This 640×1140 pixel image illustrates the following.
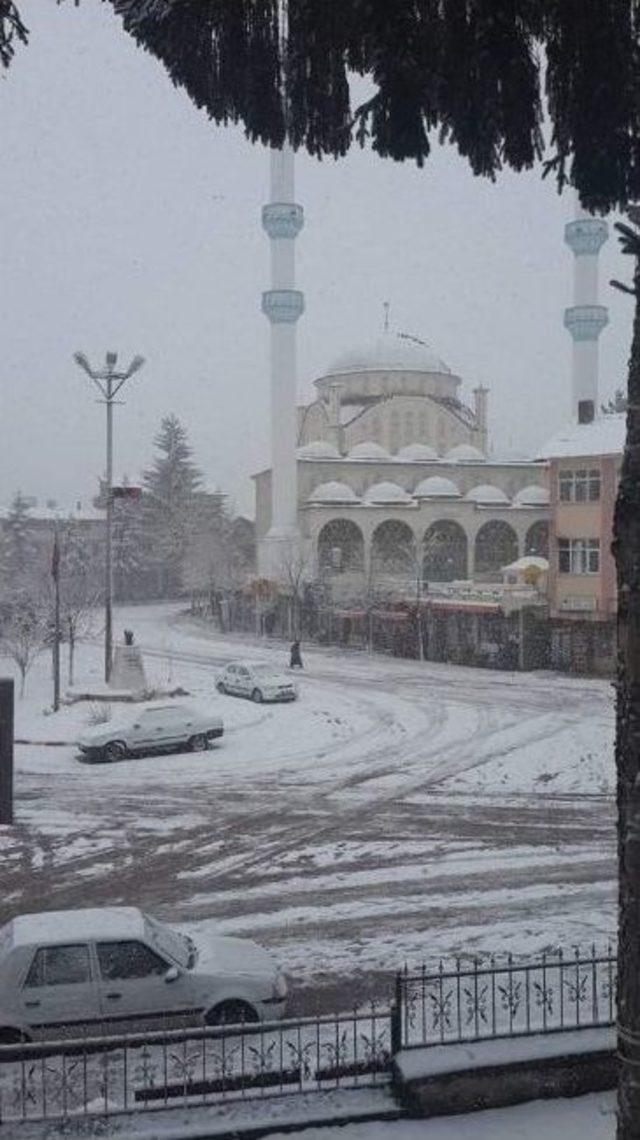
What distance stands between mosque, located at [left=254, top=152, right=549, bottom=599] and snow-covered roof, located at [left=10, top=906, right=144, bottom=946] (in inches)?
1632

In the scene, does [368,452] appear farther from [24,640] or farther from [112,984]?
[112,984]

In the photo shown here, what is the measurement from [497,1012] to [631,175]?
646 centimetres

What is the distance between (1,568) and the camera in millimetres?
72875

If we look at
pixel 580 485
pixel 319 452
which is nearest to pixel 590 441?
pixel 580 485

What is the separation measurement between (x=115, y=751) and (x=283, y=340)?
156 feet

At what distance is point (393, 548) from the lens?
62531 millimetres

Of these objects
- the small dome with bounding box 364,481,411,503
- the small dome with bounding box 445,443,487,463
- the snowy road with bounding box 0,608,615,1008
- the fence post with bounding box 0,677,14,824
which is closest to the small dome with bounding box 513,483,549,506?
the small dome with bounding box 445,443,487,463

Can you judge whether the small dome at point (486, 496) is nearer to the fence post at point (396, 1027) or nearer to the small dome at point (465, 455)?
the small dome at point (465, 455)

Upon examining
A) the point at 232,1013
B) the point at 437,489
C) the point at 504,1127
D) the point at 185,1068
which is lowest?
the point at 232,1013

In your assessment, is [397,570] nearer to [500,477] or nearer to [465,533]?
[465,533]

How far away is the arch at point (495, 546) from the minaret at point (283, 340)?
11.6 metres

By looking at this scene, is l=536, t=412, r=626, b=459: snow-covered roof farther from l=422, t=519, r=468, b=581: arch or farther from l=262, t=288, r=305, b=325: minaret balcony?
l=262, t=288, r=305, b=325: minaret balcony

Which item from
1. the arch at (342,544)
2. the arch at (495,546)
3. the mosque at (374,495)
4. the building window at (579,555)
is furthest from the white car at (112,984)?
the arch at (495,546)

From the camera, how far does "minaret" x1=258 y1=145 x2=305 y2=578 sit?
64312mm
